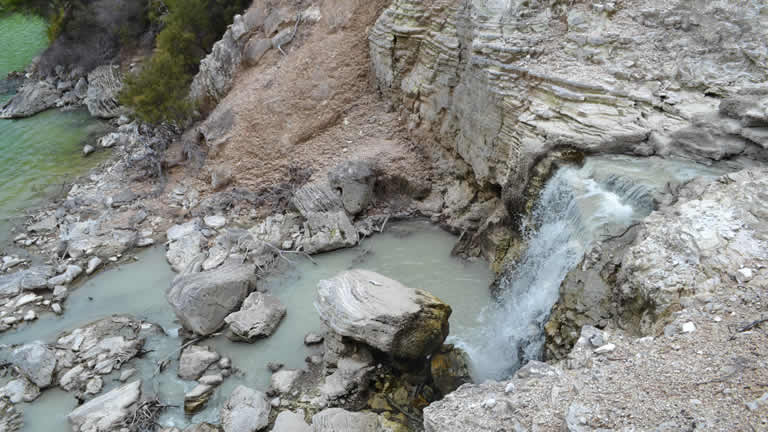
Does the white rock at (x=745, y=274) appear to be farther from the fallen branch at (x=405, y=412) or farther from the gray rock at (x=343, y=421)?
the gray rock at (x=343, y=421)

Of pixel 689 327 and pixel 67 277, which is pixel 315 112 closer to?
pixel 67 277

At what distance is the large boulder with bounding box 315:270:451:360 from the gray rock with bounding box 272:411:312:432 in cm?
129

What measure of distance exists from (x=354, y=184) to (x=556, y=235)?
4.69 meters

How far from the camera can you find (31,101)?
19.3 m

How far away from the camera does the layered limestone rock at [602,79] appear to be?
7117 millimetres

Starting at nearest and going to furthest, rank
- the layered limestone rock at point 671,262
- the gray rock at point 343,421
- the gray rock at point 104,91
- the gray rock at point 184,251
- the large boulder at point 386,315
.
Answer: the layered limestone rock at point 671,262
the gray rock at point 343,421
the large boulder at point 386,315
the gray rock at point 184,251
the gray rock at point 104,91

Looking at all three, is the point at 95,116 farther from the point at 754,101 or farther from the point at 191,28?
the point at 754,101

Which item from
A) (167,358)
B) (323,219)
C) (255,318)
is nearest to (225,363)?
(255,318)

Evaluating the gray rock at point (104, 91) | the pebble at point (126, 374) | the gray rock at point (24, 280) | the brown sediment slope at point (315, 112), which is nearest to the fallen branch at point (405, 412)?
the pebble at point (126, 374)

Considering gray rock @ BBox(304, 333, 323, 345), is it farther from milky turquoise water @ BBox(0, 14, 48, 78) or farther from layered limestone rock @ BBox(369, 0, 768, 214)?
milky turquoise water @ BBox(0, 14, 48, 78)

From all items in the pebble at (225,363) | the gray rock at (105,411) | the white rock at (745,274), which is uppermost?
the white rock at (745,274)

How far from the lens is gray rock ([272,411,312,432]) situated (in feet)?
21.7

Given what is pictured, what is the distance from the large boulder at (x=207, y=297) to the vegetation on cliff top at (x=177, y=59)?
644 centimetres

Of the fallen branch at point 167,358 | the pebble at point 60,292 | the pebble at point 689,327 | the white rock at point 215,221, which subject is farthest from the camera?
the white rock at point 215,221
